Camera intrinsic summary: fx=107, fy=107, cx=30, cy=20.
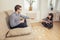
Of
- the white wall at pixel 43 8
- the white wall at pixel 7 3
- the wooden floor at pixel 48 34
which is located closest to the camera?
the wooden floor at pixel 48 34

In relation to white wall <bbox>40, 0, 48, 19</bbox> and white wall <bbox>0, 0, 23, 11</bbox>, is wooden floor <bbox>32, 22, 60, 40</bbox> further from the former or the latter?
white wall <bbox>0, 0, 23, 11</bbox>

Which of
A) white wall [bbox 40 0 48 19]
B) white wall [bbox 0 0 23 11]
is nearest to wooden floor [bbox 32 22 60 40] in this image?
white wall [bbox 40 0 48 19]

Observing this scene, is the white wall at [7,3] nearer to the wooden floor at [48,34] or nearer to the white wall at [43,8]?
the white wall at [43,8]

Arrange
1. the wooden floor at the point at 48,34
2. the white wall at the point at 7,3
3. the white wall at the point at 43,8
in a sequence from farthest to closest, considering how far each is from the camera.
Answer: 1. the white wall at the point at 43,8
2. the white wall at the point at 7,3
3. the wooden floor at the point at 48,34

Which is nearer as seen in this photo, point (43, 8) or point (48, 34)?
point (48, 34)

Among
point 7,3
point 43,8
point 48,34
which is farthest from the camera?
point 43,8

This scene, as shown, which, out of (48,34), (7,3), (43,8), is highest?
(7,3)

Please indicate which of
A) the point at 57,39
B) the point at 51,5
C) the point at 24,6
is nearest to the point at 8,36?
the point at 57,39

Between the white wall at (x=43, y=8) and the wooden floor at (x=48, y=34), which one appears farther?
the white wall at (x=43, y=8)

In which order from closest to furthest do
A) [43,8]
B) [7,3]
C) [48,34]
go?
[48,34] → [7,3] → [43,8]

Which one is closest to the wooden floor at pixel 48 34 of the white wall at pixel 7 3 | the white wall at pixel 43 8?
the white wall at pixel 43 8

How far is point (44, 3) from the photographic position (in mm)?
4535

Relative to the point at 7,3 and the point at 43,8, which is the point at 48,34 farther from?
the point at 7,3

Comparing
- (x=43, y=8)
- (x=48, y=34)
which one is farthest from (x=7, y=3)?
(x=48, y=34)
